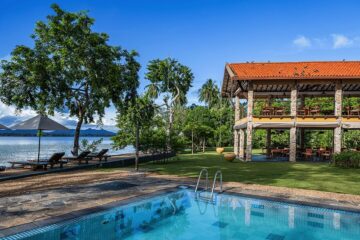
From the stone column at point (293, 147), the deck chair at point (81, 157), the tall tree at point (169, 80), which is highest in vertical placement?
the tall tree at point (169, 80)

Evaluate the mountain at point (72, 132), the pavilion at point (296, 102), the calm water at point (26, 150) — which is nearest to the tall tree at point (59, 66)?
the mountain at point (72, 132)

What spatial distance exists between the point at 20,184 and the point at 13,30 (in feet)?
36.0

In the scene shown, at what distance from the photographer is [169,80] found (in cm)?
3800

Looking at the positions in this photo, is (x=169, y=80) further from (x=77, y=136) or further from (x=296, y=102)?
(x=77, y=136)

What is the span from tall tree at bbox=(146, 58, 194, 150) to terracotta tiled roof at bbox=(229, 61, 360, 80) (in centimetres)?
1338

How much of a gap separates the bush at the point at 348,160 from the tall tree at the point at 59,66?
15140mm

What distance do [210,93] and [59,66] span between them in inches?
A: 1909

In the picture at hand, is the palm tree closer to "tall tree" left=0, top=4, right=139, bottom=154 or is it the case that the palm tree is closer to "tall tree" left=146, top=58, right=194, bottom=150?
"tall tree" left=146, top=58, right=194, bottom=150

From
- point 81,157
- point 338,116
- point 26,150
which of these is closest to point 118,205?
point 81,157

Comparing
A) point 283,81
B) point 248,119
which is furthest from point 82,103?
point 283,81

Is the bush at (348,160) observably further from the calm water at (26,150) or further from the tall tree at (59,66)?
the calm water at (26,150)

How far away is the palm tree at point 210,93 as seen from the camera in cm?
6375

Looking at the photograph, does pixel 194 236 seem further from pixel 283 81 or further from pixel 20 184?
pixel 283 81

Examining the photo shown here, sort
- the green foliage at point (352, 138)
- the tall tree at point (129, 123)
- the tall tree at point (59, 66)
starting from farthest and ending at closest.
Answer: the green foliage at point (352, 138), the tall tree at point (129, 123), the tall tree at point (59, 66)
